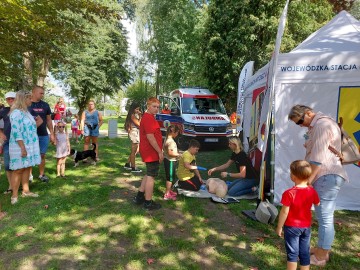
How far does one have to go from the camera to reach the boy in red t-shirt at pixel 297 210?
2871 millimetres

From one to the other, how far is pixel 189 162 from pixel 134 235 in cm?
212

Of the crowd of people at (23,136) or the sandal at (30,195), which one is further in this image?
the sandal at (30,195)

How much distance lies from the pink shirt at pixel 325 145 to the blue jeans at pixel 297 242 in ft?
2.35

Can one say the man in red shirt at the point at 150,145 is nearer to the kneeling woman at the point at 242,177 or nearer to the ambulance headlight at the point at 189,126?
the kneeling woman at the point at 242,177

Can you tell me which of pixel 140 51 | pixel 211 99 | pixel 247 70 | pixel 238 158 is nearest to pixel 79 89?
pixel 140 51

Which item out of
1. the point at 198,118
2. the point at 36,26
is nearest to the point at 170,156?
the point at 36,26

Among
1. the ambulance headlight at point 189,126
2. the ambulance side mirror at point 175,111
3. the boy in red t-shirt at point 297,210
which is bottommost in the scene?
the boy in red t-shirt at point 297,210

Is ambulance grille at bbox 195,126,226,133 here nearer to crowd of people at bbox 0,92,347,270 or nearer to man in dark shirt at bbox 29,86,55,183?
crowd of people at bbox 0,92,347,270

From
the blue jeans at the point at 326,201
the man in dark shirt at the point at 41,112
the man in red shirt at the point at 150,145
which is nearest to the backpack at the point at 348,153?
the blue jeans at the point at 326,201

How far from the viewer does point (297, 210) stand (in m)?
2.88

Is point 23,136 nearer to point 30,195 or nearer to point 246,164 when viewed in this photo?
point 30,195

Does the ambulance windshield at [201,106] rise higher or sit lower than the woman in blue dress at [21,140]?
higher

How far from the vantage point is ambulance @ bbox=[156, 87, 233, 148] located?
38.3 feet

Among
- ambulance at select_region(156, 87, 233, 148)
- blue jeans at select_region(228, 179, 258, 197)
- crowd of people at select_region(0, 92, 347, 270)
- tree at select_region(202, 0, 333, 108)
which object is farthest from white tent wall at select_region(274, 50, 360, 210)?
tree at select_region(202, 0, 333, 108)
